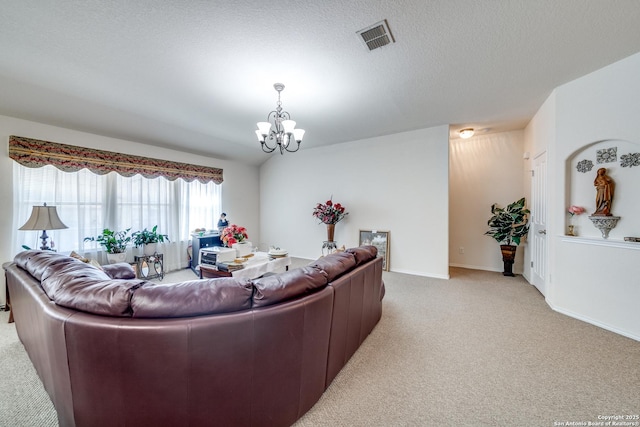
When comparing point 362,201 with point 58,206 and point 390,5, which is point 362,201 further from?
point 58,206

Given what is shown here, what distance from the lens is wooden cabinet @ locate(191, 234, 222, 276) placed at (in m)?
4.61

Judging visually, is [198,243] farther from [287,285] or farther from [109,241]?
[287,285]

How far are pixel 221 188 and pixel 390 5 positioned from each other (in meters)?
5.02

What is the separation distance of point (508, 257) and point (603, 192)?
80.6 inches

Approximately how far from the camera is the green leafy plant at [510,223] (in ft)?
13.4

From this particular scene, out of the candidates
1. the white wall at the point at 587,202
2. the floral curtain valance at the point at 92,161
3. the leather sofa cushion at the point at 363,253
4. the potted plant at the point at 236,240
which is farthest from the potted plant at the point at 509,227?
the floral curtain valance at the point at 92,161

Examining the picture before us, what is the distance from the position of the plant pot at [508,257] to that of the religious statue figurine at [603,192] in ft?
5.96

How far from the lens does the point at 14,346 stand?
215 centimetres

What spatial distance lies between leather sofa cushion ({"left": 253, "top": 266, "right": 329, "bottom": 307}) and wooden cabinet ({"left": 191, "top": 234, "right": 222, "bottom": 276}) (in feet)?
12.4

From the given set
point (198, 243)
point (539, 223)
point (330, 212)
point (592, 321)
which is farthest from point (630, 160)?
point (198, 243)

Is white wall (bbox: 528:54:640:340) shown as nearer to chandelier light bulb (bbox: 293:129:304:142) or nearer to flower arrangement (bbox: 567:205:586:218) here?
flower arrangement (bbox: 567:205:586:218)

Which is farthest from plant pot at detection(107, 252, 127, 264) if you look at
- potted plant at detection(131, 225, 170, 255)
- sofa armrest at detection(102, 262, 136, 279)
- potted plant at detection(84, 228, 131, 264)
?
sofa armrest at detection(102, 262, 136, 279)

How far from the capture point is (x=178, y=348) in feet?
3.35

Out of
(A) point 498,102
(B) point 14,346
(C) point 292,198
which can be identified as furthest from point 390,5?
(C) point 292,198
